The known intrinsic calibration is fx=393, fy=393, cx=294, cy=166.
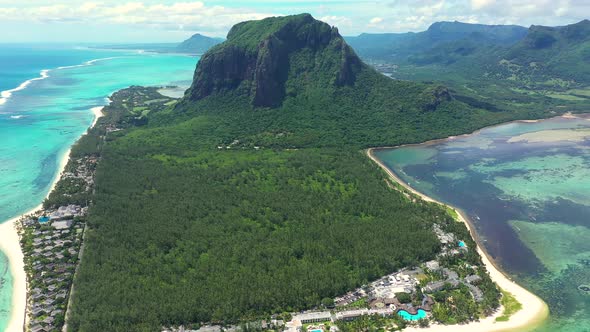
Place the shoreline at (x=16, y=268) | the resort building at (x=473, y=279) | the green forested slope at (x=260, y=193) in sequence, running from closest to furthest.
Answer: the shoreline at (x=16, y=268) → the green forested slope at (x=260, y=193) → the resort building at (x=473, y=279)

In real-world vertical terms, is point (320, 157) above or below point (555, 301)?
above

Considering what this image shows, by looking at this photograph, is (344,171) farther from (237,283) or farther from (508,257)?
(237,283)

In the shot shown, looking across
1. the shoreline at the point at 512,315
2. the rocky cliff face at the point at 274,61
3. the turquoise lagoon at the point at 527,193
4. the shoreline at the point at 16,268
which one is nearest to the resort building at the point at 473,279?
the shoreline at the point at 512,315

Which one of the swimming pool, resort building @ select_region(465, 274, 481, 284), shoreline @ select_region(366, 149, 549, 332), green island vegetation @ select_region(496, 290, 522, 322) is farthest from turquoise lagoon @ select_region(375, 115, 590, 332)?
the swimming pool

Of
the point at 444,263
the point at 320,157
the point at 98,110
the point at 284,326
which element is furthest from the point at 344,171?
the point at 98,110

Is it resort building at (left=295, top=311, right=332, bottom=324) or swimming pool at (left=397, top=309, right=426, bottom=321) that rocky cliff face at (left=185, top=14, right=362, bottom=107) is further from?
swimming pool at (left=397, top=309, right=426, bottom=321)

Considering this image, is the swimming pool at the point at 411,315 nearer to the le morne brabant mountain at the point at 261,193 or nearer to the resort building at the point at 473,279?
the le morne brabant mountain at the point at 261,193
